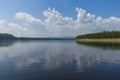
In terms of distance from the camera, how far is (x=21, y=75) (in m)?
34.4

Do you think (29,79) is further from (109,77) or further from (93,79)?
(109,77)

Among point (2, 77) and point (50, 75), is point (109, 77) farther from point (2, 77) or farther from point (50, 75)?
point (2, 77)

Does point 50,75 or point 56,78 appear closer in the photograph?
point 56,78

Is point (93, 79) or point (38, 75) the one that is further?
point (38, 75)

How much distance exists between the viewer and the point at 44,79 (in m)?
31.6

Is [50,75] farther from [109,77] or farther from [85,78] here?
[109,77]

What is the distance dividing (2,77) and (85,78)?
1366cm

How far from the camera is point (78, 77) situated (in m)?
32.9

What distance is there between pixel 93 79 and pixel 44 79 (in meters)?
7.87

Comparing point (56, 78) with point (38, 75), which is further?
point (38, 75)

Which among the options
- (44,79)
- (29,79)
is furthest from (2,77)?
(44,79)

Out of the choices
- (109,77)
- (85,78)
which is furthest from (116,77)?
(85,78)

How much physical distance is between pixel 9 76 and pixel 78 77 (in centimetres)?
1161

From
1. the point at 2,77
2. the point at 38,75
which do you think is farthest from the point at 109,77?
the point at 2,77
